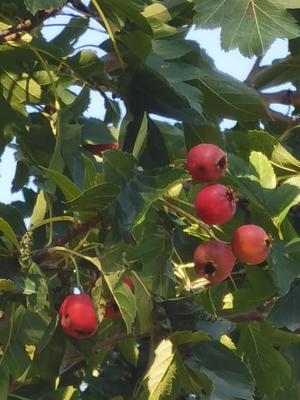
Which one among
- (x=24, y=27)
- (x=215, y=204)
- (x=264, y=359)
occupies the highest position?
(x=24, y=27)

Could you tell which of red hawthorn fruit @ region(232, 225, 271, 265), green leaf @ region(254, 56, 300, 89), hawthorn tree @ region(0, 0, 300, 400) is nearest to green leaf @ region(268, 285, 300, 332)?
hawthorn tree @ region(0, 0, 300, 400)

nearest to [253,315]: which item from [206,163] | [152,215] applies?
[152,215]

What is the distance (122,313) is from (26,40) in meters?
0.48

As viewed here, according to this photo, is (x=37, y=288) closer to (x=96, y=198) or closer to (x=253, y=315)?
(x=96, y=198)

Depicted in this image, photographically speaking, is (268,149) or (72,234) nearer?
(72,234)

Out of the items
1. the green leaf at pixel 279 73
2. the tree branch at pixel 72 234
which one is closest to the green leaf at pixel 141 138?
the tree branch at pixel 72 234

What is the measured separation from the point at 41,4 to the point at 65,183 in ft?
0.92

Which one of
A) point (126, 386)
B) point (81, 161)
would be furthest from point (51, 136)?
point (126, 386)

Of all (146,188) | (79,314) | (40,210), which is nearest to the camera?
(146,188)

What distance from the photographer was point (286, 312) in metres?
1.80

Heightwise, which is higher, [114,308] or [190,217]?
[190,217]

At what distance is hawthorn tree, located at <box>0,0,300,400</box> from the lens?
160 centimetres

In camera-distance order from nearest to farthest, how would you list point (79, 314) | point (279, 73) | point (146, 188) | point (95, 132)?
1. point (146, 188)
2. point (79, 314)
3. point (95, 132)
4. point (279, 73)

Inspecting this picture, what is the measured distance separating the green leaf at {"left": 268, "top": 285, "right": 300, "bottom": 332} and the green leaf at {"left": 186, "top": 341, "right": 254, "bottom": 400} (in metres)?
0.09
